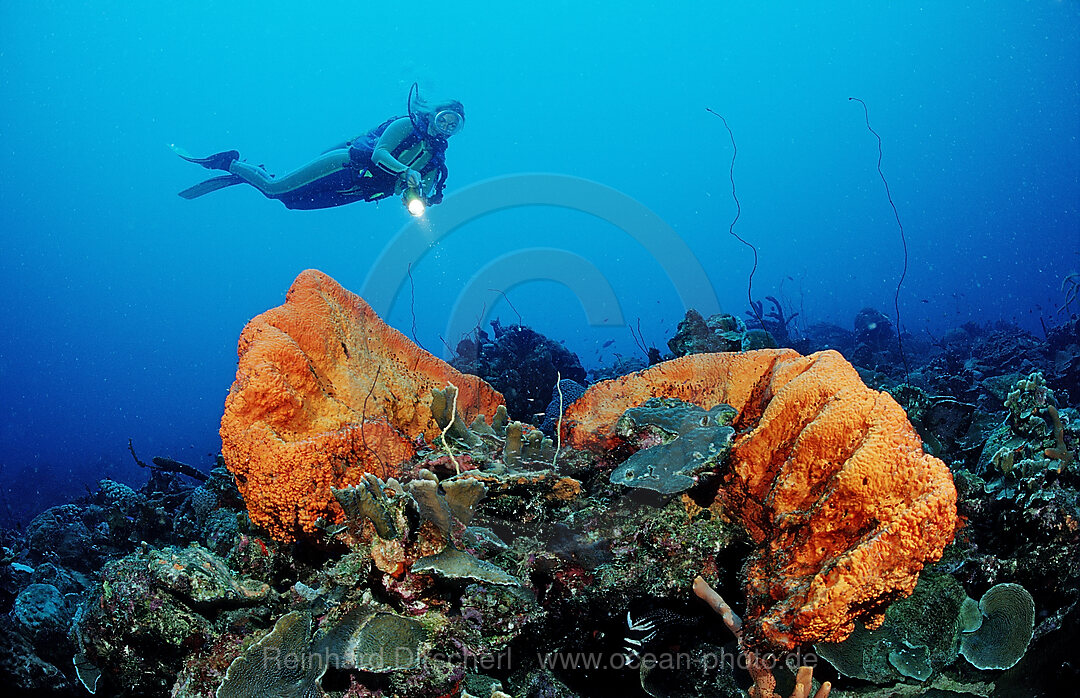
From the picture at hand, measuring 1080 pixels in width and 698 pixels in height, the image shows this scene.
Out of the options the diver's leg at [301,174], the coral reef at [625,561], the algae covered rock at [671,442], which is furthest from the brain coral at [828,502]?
the diver's leg at [301,174]

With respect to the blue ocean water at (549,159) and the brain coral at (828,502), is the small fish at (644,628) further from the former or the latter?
the blue ocean water at (549,159)

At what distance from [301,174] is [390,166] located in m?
3.30

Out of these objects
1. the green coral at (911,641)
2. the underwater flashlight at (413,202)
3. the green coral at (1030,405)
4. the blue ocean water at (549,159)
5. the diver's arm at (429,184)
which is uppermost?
the blue ocean water at (549,159)

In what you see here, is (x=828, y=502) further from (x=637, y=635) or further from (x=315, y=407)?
(x=315, y=407)

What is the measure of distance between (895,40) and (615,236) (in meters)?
61.4

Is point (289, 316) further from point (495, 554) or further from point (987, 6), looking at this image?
point (987, 6)

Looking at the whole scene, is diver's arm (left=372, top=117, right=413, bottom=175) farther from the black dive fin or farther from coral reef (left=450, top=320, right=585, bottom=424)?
the black dive fin

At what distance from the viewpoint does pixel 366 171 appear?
31.3 feet

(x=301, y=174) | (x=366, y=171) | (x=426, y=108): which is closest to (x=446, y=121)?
(x=426, y=108)

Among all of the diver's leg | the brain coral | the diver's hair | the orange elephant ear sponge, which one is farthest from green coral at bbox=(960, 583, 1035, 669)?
the diver's leg

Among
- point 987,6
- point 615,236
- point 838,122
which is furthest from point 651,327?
point 987,6

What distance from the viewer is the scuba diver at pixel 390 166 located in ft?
27.8

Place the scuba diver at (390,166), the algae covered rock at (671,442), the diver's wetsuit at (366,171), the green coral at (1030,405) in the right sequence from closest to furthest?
1. the algae covered rock at (671,442)
2. the green coral at (1030,405)
3. the scuba diver at (390,166)
4. the diver's wetsuit at (366,171)

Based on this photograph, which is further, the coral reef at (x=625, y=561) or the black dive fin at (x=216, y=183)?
the black dive fin at (x=216, y=183)
